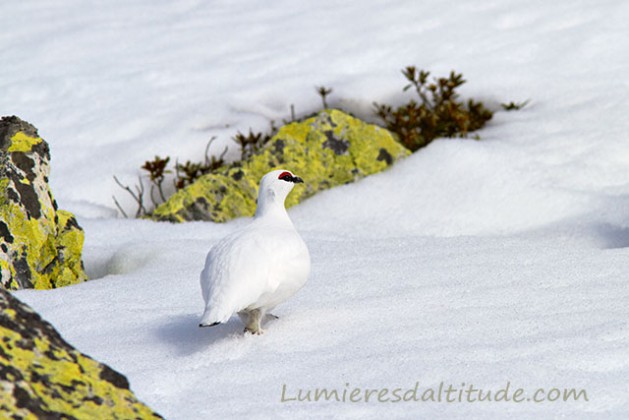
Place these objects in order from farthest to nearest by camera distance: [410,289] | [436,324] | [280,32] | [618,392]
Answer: [280,32] → [410,289] → [436,324] → [618,392]

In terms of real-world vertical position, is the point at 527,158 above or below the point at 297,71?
below

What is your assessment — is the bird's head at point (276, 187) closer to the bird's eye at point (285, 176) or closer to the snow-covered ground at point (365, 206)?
the bird's eye at point (285, 176)

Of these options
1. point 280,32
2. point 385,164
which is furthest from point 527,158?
point 280,32

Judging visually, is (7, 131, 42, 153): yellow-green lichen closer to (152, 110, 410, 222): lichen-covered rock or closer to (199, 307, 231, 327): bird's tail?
(152, 110, 410, 222): lichen-covered rock

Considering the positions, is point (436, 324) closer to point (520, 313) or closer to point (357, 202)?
point (520, 313)

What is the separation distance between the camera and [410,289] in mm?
4293

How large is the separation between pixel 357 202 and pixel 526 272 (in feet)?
8.78

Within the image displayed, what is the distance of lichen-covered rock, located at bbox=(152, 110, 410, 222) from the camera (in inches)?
276

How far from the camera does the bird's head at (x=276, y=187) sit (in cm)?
413

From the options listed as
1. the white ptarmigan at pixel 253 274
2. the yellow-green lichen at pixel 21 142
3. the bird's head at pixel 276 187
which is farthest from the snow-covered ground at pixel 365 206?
the yellow-green lichen at pixel 21 142

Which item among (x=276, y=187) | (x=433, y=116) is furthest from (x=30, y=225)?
(x=433, y=116)

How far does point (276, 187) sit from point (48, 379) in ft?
6.32

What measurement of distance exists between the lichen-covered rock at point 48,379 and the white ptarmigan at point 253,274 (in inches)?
38.8

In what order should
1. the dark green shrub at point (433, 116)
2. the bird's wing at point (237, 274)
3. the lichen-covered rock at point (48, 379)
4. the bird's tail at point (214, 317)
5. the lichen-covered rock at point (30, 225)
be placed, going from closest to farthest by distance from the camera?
the lichen-covered rock at point (48, 379) < the bird's tail at point (214, 317) < the bird's wing at point (237, 274) < the lichen-covered rock at point (30, 225) < the dark green shrub at point (433, 116)
